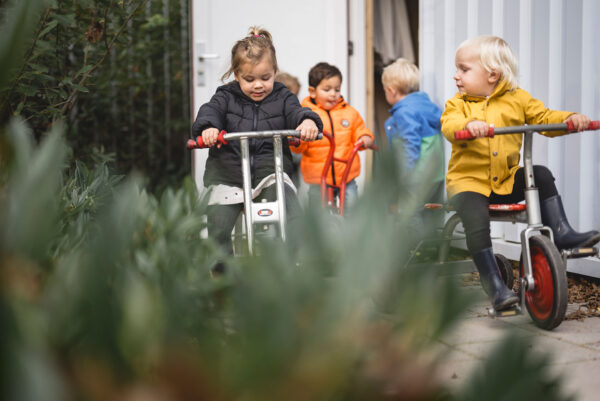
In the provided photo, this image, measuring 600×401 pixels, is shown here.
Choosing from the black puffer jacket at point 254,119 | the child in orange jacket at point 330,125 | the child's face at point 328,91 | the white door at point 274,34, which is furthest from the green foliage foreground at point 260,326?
the child's face at point 328,91

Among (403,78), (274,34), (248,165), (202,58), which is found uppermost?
(274,34)

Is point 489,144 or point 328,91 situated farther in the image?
point 328,91

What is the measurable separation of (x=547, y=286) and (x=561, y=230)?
306 mm

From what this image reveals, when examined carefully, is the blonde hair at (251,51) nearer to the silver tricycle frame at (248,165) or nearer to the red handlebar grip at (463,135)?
the silver tricycle frame at (248,165)

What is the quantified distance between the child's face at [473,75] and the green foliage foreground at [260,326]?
2.70 meters

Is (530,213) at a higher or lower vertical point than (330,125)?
lower

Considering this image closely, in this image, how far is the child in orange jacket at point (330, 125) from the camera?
439cm

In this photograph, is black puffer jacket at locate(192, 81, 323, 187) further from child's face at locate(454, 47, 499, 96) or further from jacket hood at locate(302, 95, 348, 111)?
jacket hood at locate(302, 95, 348, 111)

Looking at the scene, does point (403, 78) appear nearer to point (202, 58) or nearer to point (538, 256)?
point (202, 58)

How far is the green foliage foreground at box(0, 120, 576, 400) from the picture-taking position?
253 millimetres

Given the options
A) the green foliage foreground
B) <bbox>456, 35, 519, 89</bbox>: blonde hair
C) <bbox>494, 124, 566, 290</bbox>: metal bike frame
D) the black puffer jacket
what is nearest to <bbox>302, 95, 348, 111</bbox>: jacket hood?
the black puffer jacket

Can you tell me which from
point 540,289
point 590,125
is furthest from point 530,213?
point 590,125

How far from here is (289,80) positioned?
4.69 meters

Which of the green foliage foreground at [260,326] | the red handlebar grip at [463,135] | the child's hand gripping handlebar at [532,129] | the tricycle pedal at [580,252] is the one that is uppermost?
the child's hand gripping handlebar at [532,129]
